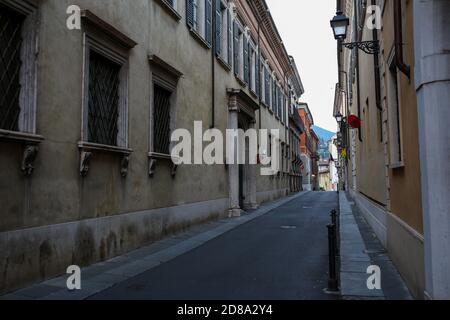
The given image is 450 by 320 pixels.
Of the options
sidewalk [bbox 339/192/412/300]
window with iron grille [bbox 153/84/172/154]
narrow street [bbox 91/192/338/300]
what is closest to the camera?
sidewalk [bbox 339/192/412/300]

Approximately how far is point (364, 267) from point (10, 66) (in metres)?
6.08

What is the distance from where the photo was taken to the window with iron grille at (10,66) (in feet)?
19.0

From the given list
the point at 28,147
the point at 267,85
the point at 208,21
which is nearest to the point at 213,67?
the point at 208,21

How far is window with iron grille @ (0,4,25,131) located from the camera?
19.0ft

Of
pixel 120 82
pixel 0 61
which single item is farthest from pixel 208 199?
pixel 0 61

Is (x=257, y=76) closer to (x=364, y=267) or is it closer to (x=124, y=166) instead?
(x=124, y=166)

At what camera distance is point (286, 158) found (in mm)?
34062

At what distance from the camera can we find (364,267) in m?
7.09

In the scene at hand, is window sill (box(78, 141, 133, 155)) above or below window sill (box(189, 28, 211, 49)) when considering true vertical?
below

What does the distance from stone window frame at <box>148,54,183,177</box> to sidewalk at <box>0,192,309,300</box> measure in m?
1.70

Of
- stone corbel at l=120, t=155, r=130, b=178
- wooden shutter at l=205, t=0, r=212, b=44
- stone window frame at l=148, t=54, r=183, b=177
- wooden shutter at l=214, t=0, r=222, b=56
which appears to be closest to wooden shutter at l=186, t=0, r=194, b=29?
wooden shutter at l=205, t=0, r=212, b=44

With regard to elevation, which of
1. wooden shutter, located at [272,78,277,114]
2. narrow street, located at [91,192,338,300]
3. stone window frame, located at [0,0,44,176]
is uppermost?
wooden shutter, located at [272,78,277,114]

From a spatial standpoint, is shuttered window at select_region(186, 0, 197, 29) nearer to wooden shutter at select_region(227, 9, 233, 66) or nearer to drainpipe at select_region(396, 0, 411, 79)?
wooden shutter at select_region(227, 9, 233, 66)
